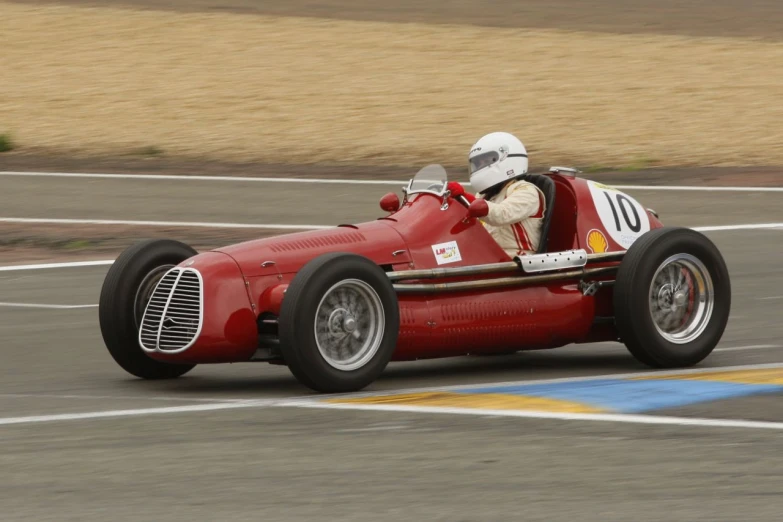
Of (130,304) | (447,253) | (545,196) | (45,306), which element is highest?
(545,196)

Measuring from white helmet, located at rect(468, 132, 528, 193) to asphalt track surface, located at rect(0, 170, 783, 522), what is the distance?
119 centimetres

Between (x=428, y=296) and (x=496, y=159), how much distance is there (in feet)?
3.91

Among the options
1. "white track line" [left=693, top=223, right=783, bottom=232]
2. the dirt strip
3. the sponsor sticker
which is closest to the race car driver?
the sponsor sticker

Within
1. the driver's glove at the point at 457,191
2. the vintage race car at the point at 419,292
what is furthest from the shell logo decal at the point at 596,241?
the driver's glove at the point at 457,191

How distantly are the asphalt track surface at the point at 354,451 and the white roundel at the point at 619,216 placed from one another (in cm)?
81

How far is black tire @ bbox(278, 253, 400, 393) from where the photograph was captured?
340 inches

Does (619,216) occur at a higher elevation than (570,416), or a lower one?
higher

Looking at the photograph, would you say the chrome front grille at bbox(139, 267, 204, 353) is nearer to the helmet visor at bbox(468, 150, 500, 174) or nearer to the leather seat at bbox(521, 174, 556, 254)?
the helmet visor at bbox(468, 150, 500, 174)

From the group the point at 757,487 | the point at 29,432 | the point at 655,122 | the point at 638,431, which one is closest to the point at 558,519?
the point at 757,487

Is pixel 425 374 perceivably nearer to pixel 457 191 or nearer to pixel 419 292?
pixel 419 292

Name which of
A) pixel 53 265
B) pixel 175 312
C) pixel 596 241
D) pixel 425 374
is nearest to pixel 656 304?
pixel 596 241

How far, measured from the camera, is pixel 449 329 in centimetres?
940

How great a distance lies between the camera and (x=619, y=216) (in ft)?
34.0

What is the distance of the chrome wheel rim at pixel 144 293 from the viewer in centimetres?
949
